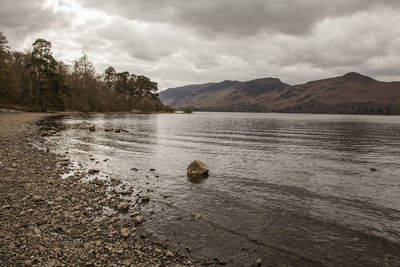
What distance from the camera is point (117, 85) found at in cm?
14612

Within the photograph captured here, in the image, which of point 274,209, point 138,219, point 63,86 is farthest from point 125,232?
point 63,86

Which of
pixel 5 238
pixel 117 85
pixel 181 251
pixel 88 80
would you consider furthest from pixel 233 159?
pixel 117 85

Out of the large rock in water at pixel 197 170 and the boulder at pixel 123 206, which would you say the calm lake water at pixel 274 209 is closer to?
the large rock in water at pixel 197 170

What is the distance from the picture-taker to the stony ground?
6.96m

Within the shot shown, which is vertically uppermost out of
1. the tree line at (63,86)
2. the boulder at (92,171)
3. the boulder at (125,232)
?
the tree line at (63,86)

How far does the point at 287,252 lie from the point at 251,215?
3.02 m

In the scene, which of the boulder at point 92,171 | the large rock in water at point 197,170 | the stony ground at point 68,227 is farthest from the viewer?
the large rock in water at point 197,170

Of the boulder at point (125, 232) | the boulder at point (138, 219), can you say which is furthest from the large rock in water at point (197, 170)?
the boulder at point (125, 232)

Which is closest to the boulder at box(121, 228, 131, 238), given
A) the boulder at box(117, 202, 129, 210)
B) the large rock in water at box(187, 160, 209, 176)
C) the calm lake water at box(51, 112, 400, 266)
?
the calm lake water at box(51, 112, 400, 266)

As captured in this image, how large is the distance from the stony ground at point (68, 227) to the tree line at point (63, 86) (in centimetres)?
5903

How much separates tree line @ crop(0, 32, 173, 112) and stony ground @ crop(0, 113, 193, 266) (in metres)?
59.0

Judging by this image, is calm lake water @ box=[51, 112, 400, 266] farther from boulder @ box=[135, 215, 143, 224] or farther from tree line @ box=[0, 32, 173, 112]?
tree line @ box=[0, 32, 173, 112]

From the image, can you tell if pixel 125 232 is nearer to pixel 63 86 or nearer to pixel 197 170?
pixel 197 170

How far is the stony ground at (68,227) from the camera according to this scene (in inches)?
274
